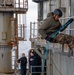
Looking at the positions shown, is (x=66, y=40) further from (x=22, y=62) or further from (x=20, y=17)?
(x=20, y=17)

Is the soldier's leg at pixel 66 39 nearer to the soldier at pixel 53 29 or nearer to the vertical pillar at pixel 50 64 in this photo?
the soldier at pixel 53 29

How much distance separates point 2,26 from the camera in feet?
83.7

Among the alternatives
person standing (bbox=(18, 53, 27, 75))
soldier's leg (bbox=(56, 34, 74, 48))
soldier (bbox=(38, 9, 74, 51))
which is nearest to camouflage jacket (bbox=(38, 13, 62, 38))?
soldier (bbox=(38, 9, 74, 51))

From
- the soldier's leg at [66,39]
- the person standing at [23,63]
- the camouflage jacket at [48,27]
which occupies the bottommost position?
the person standing at [23,63]

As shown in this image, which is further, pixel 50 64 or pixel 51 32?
pixel 50 64

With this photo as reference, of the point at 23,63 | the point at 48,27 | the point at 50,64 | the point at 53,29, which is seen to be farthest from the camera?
the point at 23,63

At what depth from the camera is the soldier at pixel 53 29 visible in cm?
981

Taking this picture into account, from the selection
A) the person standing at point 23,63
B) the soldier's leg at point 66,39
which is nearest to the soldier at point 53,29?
the soldier's leg at point 66,39

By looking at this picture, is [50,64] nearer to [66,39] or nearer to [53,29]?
[53,29]

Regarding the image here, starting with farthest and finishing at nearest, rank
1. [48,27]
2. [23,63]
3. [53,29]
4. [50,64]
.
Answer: [23,63] < [50,64] < [53,29] < [48,27]

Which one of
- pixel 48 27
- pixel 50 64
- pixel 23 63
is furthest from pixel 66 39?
pixel 23 63

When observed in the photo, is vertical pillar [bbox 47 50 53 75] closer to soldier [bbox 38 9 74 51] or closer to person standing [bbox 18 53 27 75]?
person standing [bbox 18 53 27 75]

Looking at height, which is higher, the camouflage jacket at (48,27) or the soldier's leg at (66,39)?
the camouflage jacket at (48,27)

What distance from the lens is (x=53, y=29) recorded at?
10.1m
